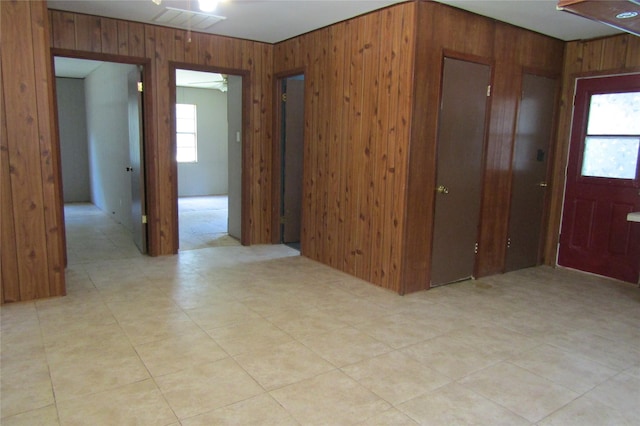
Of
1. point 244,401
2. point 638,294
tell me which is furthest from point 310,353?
point 638,294

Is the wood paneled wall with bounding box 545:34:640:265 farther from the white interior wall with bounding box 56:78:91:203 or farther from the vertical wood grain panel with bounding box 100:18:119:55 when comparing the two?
the white interior wall with bounding box 56:78:91:203

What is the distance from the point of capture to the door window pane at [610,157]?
432 cm

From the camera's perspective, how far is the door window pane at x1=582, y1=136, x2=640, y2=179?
432 centimetres

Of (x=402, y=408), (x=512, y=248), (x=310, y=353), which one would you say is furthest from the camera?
(x=512, y=248)

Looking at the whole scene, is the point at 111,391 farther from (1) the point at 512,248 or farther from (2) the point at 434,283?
(1) the point at 512,248

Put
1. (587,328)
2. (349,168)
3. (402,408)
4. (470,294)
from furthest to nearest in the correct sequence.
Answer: (349,168) → (470,294) → (587,328) → (402,408)

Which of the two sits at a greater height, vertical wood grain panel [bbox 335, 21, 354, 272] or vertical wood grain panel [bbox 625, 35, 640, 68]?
vertical wood grain panel [bbox 625, 35, 640, 68]

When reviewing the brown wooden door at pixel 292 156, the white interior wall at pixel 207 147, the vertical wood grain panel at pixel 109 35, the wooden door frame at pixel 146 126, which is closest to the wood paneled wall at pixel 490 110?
the brown wooden door at pixel 292 156

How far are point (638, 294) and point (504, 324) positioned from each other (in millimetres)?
1778

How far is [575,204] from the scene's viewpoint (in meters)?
4.79

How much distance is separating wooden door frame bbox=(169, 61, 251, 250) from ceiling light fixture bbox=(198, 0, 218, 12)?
1089 mm

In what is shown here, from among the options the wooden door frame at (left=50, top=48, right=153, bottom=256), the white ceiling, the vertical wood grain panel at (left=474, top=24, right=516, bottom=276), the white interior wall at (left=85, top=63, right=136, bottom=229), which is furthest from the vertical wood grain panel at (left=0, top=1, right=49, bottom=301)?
the vertical wood grain panel at (left=474, top=24, right=516, bottom=276)

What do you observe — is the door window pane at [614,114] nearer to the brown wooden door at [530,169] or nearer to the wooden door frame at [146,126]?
the brown wooden door at [530,169]

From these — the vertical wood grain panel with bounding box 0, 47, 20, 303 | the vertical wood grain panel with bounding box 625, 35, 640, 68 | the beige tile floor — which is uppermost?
the vertical wood grain panel with bounding box 625, 35, 640, 68
